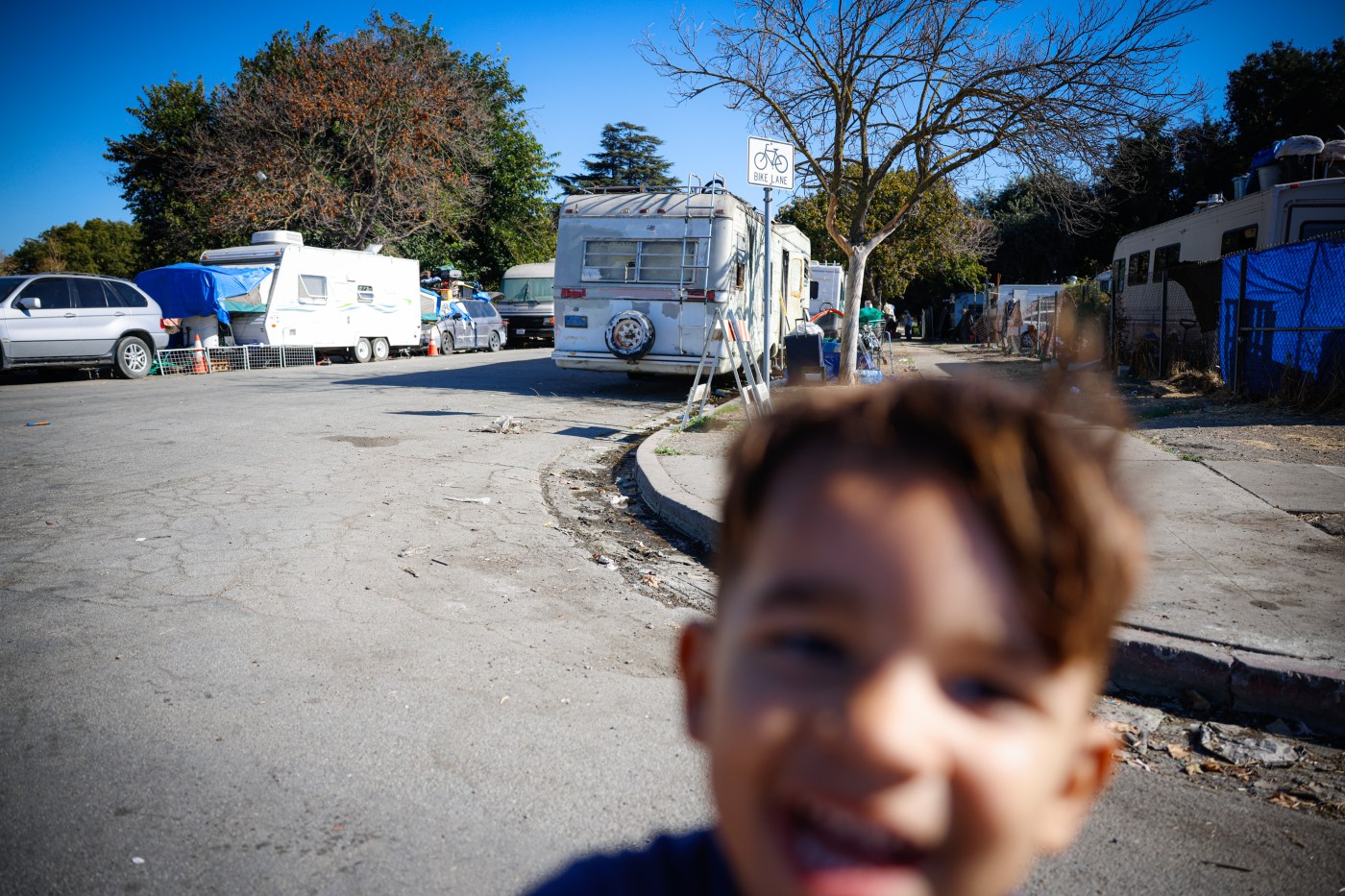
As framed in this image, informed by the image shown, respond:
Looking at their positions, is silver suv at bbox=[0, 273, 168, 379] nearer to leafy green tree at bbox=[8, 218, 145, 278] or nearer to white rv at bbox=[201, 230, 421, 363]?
white rv at bbox=[201, 230, 421, 363]

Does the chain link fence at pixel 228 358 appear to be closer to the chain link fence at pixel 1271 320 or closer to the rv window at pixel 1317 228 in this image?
the chain link fence at pixel 1271 320

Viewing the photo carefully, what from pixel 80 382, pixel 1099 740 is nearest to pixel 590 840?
pixel 1099 740

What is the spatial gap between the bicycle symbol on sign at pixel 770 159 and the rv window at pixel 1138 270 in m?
13.0

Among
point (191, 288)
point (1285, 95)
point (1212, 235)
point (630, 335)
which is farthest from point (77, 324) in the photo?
point (1285, 95)

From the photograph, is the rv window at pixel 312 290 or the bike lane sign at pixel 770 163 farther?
the rv window at pixel 312 290

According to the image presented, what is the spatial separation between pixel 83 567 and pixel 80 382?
543 inches

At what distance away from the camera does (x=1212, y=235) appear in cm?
1450

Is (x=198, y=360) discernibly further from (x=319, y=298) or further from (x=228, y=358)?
(x=319, y=298)

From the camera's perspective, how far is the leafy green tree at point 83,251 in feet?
166

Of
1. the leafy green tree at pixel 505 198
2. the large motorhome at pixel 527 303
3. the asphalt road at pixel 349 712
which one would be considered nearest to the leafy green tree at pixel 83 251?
the leafy green tree at pixel 505 198

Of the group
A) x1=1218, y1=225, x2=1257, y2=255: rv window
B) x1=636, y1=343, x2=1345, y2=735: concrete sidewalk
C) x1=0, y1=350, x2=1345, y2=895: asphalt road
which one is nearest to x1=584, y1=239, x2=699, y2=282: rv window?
x1=636, y1=343, x2=1345, y2=735: concrete sidewalk

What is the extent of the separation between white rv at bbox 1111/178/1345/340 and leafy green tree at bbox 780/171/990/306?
11.0 metres

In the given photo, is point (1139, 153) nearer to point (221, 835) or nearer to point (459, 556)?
point (459, 556)

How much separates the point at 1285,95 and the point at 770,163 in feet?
121
